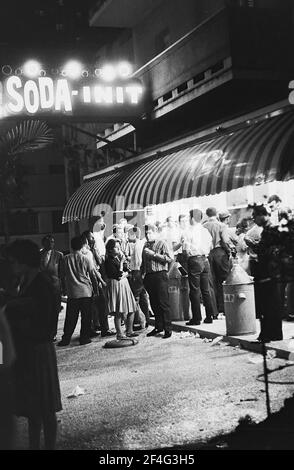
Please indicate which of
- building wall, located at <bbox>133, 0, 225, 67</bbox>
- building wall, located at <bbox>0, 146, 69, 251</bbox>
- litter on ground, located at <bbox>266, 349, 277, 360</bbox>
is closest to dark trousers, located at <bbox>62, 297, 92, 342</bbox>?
litter on ground, located at <bbox>266, 349, 277, 360</bbox>

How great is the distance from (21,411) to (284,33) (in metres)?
11.4

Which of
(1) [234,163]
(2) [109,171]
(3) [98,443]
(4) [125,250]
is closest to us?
(3) [98,443]

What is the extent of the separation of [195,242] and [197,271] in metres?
0.55

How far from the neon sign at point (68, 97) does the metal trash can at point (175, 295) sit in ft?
21.0

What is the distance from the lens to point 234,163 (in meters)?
12.0

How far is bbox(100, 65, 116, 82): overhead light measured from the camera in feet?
58.2

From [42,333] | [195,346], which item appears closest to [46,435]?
[42,333]

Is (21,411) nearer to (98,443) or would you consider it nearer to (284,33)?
(98,443)

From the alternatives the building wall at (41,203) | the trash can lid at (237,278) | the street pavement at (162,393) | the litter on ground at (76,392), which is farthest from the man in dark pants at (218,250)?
the building wall at (41,203)

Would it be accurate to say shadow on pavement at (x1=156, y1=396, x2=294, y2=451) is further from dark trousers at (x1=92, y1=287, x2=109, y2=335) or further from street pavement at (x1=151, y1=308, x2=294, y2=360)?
dark trousers at (x1=92, y1=287, x2=109, y2=335)

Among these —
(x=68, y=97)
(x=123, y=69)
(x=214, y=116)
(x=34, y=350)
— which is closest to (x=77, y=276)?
(x=214, y=116)

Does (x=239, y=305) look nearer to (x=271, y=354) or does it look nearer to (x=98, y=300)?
(x=271, y=354)

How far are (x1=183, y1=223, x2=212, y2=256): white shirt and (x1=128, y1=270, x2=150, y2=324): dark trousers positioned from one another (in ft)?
5.96

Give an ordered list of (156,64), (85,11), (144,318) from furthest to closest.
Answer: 1. (85,11)
2. (156,64)
3. (144,318)
